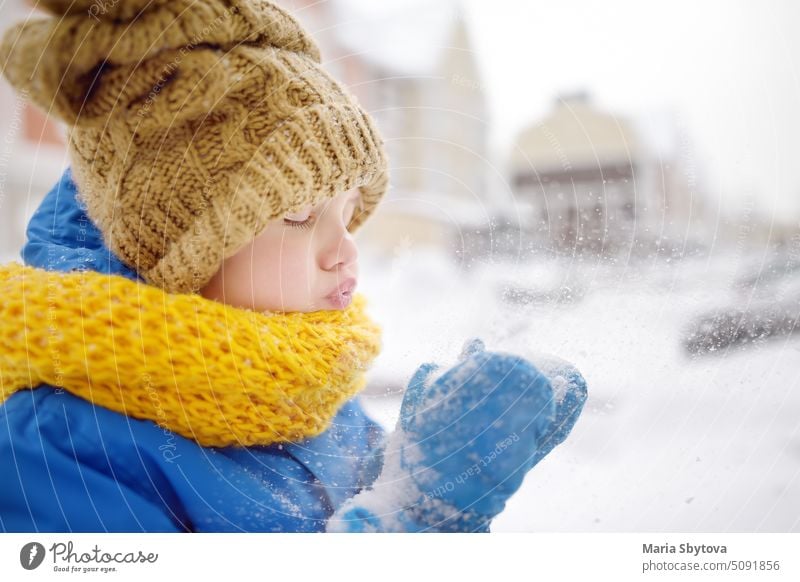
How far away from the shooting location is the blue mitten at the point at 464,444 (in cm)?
45

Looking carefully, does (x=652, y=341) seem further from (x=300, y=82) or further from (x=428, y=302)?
(x=300, y=82)

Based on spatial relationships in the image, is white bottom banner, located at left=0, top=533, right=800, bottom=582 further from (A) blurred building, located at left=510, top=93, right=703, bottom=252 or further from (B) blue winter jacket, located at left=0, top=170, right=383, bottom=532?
(A) blurred building, located at left=510, top=93, right=703, bottom=252

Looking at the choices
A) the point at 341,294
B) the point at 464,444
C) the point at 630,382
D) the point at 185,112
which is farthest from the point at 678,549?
the point at 185,112

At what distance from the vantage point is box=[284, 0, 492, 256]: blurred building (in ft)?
1.91

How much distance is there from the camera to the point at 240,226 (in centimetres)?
46

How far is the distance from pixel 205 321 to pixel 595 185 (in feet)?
1.16

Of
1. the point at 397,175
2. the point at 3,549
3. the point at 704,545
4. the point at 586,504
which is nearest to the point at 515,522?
the point at 586,504

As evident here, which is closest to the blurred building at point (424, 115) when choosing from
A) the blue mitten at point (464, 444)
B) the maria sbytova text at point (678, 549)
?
the blue mitten at point (464, 444)

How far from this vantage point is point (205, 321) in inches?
17.8

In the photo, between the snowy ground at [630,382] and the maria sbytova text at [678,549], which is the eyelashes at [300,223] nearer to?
the snowy ground at [630,382]

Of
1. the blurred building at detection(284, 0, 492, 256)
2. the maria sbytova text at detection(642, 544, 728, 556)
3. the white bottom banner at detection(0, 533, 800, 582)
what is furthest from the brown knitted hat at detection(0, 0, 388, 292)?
the maria sbytova text at detection(642, 544, 728, 556)

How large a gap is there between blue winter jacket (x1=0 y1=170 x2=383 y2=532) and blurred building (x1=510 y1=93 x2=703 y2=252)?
25cm

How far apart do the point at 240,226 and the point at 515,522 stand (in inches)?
13.9

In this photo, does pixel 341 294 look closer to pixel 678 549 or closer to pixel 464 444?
pixel 464 444
